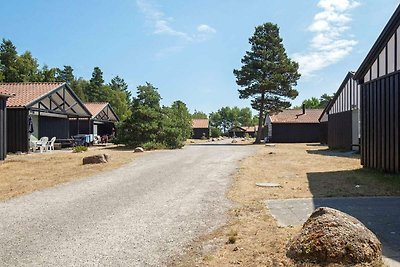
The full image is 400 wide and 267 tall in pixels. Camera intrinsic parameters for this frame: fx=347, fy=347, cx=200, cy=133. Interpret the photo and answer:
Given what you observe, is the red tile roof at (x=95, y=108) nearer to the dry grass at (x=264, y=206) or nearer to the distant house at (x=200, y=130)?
Result: the dry grass at (x=264, y=206)

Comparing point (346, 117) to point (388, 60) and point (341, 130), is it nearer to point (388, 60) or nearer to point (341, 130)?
point (341, 130)

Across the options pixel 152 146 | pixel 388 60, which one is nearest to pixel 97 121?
pixel 152 146

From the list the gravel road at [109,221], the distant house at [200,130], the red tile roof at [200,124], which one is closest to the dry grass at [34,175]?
the gravel road at [109,221]

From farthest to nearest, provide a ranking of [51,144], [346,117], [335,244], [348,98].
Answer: [51,144]
[346,117]
[348,98]
[335,244]

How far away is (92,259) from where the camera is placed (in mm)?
3971

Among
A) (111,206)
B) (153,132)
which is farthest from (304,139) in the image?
(111,206)

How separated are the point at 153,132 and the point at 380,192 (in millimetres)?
18514

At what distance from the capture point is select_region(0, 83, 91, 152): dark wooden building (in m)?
19.4

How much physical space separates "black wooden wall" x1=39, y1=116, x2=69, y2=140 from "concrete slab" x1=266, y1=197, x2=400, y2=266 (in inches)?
906

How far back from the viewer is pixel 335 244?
11.6 ft

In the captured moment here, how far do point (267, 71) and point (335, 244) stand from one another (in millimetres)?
33107

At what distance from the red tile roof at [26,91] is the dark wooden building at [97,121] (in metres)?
9.18

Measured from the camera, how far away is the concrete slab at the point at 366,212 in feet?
13.9

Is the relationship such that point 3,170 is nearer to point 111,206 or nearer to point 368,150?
point 111,206
